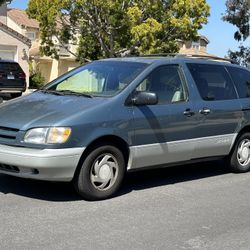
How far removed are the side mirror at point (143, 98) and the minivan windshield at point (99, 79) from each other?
0.23 metres

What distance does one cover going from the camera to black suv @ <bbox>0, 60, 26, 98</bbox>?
22.6 meters

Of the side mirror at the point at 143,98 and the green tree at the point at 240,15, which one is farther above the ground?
the green tree at the point at 240,15

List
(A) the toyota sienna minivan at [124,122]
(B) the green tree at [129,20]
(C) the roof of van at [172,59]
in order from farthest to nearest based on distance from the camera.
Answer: (B) the green tree at [129,20] → (C) the roof of van at [172,59] → (A) the toyota sienna minivan at [124,122]

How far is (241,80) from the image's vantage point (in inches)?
332

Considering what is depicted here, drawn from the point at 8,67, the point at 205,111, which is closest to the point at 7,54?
the point at 8,67

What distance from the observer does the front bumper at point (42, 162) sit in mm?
5891

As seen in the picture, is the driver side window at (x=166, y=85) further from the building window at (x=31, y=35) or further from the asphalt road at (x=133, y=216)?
the building window at (x=31, y=35)

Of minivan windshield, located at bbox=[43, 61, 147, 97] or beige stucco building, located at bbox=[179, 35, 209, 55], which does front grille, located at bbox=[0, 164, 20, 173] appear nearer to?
minivan windshield, located at bbox=[43, 61, 147, 97]

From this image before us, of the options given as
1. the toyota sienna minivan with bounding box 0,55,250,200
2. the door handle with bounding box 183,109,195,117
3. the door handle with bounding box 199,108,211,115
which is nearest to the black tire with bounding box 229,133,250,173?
the toyota sienna minivan with bounding box 0,55,250,200

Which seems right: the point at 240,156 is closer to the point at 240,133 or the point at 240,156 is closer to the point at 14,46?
the point at 240,133

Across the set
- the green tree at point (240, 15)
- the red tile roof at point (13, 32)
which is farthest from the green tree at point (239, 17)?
the red tile roof at point (13, 32)

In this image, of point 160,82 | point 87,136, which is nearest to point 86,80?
point 160,82

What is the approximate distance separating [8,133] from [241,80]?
392cm

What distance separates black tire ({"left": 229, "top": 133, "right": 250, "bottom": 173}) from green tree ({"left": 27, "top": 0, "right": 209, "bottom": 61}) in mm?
20930
